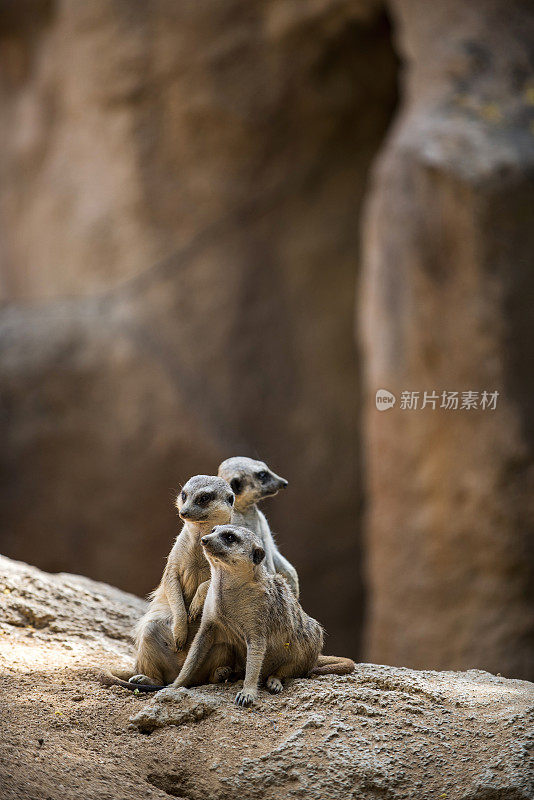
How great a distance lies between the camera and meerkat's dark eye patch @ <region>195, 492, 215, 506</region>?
3.26m

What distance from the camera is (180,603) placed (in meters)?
3.40

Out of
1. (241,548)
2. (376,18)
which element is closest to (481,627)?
(241,548)

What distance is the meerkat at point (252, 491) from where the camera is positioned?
375 centimetres

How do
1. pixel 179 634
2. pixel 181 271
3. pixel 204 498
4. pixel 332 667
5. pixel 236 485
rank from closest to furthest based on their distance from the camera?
pixel 204 498, pixel 179 634, pixel 332 667, pixel 236 485, pixel 181 271

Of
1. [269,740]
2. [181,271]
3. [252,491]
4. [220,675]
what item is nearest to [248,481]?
[252,491]

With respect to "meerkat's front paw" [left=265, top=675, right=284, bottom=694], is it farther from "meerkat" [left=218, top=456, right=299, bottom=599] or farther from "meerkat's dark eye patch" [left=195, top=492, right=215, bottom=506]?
"meerkat's dark eye patch" [left=195, top=492, right=215, bottom=506]

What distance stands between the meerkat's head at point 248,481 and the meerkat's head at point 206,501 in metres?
0.35

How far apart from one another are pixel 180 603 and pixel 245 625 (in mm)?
290

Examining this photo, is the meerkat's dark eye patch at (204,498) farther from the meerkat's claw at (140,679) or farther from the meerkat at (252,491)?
the meerkat's claw at (140,679)

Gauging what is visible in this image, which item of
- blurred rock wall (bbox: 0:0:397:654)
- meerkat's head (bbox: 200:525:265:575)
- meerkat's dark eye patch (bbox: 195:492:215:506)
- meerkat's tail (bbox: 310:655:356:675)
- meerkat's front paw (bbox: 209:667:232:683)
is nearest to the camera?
meerkat's head (bbox: 200:525:265:575)

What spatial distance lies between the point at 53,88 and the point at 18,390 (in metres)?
2.91

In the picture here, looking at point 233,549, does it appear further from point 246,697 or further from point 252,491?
point 252,491

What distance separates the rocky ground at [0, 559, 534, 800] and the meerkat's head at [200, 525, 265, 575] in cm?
45

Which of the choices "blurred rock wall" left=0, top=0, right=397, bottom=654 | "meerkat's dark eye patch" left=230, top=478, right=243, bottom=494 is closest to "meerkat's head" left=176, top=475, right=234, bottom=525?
"meerkat's dark eye patch" left=230, top=478, right=243, bottom=494
